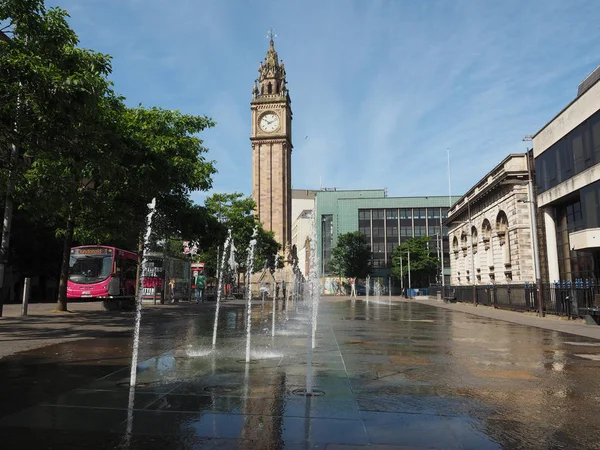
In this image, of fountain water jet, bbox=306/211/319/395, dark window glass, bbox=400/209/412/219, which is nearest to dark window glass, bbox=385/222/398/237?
dark window glass, bbox=400/209/412/219

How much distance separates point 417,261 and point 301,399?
80.7 meters

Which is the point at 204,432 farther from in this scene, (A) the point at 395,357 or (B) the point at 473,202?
(B) the point at 473,202

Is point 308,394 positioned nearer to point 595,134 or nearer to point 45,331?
point 45,331

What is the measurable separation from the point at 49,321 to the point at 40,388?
11.9m

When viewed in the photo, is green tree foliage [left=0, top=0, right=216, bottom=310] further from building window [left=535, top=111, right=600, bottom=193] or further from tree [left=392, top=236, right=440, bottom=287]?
tree [left=392, top=236, right=440, bottom=287]

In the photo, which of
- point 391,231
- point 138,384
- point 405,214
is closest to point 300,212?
point 391,231

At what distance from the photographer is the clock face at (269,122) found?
292 ft

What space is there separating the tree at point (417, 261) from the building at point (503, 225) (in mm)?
32400

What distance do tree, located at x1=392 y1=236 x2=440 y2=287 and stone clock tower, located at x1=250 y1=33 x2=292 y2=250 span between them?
20.9 meters

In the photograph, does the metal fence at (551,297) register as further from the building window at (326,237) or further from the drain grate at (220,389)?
the building window at (326,237)

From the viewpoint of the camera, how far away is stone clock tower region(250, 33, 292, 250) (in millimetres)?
86562

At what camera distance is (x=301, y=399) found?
5676mm

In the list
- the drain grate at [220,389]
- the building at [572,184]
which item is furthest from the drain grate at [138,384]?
the building at [572,184]

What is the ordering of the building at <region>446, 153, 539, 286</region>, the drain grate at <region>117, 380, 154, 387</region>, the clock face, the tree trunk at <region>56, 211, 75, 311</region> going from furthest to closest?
1. the clock face
2. the building at <region>446, 153, 539, 286</region>
3. the tree trunk at <region>56, 211, 75, 311</region>
4. the drain grate at <region>117, 380, 154, 387</region>
